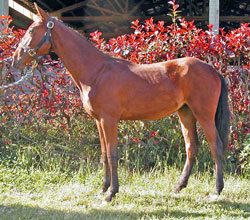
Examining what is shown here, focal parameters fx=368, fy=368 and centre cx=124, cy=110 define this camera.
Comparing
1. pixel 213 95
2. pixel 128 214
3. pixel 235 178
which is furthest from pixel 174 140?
pixel 128 214

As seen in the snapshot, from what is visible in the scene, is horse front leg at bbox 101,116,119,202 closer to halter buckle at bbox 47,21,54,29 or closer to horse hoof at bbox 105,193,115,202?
horse hoof at bbox 105,193,115,202

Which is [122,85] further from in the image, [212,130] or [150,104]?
[212,130]

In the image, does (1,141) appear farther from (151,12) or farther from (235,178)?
(151,12)

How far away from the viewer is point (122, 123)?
18.0ft

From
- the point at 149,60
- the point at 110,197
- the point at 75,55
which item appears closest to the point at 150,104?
the point at 75,55

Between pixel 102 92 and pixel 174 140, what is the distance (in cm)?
186

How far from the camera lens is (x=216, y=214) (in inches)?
152

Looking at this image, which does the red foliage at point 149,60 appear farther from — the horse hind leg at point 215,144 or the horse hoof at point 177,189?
the horse hind leg at point 215,144

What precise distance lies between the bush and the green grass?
0.97 ft

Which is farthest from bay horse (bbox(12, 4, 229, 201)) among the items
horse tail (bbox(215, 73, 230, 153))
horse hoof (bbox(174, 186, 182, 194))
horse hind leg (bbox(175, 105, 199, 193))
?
horse hoof (bbox(174, 186, 182, 194))

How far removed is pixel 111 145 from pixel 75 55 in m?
1.08

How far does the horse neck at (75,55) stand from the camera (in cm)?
406

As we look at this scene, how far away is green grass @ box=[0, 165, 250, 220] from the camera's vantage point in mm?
3848

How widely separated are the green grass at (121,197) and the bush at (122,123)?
0.97 ft
